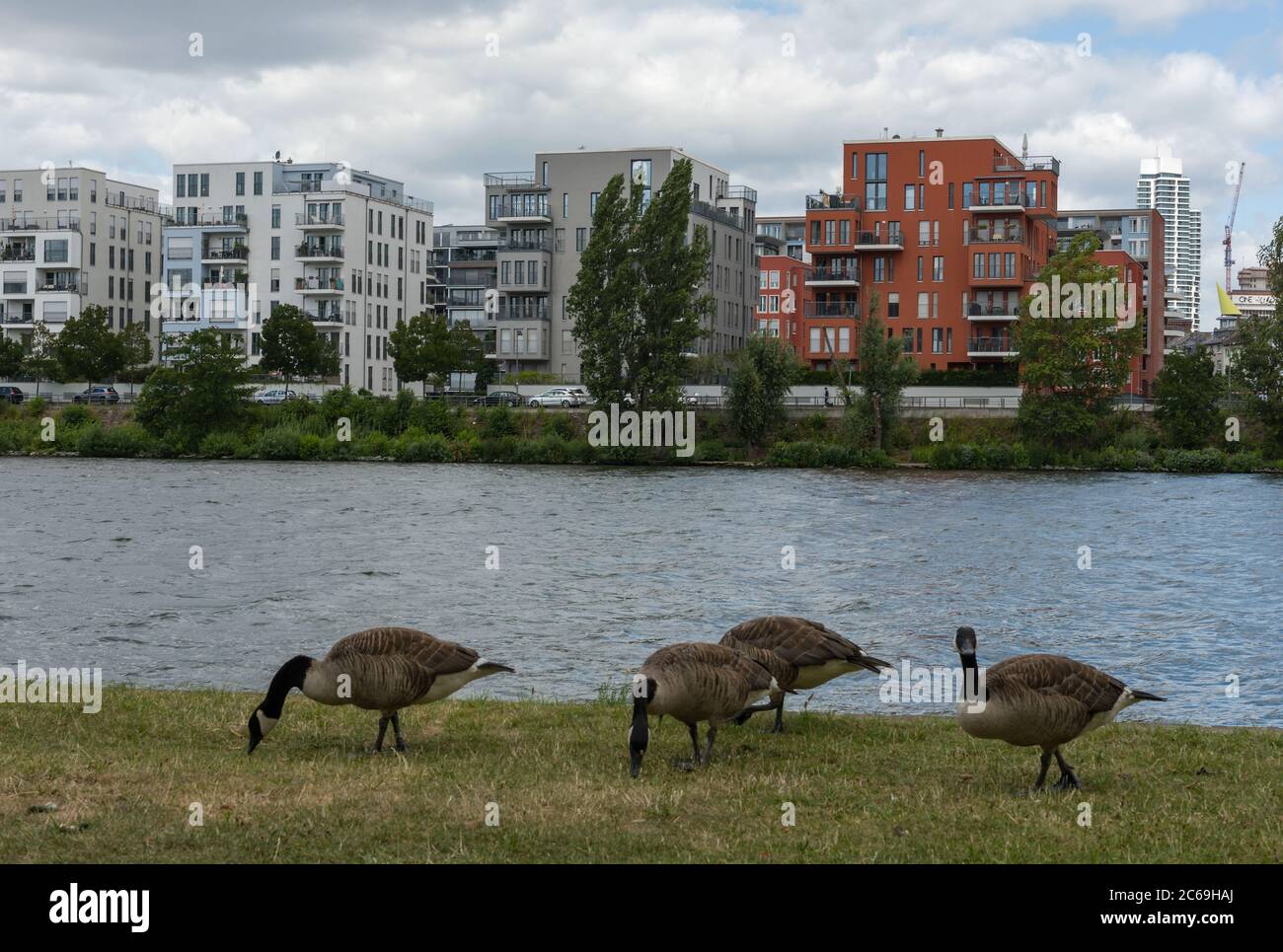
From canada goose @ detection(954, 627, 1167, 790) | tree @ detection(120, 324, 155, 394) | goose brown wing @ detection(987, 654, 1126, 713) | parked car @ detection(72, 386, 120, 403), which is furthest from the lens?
tree @ detection(120, 324, 155, 394)

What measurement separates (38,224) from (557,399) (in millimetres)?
77426

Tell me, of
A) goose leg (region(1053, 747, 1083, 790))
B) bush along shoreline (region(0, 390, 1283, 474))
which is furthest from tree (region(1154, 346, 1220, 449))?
goose leg (region(1053, 747, 1083, 790))

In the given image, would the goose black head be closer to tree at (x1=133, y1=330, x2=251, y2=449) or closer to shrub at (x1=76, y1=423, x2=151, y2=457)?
tree at (x1=133, y1=330, x2=251, y2=449)

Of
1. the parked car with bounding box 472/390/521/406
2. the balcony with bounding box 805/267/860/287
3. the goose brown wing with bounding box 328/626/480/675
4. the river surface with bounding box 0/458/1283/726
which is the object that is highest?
the balcony with bounding box 805/267/860/287

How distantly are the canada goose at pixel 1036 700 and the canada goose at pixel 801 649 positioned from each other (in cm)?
241

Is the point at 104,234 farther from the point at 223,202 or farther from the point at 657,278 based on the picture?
the point at 657,278

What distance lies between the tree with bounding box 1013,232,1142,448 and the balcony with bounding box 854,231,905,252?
27.2 metres

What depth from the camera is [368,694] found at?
41.1 feet

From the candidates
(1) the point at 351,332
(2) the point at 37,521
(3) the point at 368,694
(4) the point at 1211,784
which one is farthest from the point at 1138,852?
(1) the point at 351,332

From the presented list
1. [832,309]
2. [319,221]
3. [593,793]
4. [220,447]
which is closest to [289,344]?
[319,221]

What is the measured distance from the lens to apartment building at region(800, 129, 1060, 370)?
12438 cm

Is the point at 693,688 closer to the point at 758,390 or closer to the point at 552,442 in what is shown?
the point at 758,390

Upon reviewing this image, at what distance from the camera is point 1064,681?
11.3 meters

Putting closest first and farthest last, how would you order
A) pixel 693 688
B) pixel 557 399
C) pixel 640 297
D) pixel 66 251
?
1. pixel 693 688
2. pixel 640 297
3. pixel 557 399
4. pixel 66 251
